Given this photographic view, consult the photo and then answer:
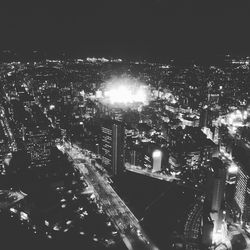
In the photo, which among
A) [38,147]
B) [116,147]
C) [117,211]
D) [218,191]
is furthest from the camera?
[38,147]

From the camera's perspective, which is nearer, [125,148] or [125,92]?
[125,148]

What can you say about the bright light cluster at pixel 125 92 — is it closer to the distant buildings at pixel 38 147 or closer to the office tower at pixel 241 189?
the distant buildings at pixel 38 147

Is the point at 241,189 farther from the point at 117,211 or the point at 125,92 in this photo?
the point at 125,92

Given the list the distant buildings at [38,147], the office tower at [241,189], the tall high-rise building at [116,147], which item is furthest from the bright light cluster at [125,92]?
the office tower at [241,189]

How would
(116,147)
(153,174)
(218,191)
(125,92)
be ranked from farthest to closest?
(125,92)
(153,174)
(116,147)
(218,191)

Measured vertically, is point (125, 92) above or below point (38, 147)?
above

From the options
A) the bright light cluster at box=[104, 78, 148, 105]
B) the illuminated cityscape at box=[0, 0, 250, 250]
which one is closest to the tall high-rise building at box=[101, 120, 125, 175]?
the illuminated cityscape at box=[0, 0, 250, 250]

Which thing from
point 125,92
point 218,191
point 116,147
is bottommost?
point 218,191

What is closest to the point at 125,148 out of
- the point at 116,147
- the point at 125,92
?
the point at 116,147
